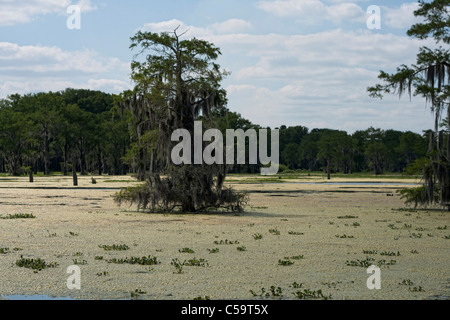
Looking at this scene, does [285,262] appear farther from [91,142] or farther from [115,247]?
[91,142]

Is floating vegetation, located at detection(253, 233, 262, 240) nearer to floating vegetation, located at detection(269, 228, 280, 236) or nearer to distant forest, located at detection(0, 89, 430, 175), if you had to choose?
floating vegetation, located at detection(269, 228, 280, 236)

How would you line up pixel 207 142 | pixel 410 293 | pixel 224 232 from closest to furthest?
pixel 410 293 → pixel 224 232 → pixel 207 142

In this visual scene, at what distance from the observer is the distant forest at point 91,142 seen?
92.2 metres

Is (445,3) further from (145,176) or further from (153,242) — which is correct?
(153,242)

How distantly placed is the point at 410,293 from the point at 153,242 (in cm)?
899

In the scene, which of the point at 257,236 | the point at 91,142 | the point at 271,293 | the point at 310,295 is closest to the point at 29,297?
the point at 271,293

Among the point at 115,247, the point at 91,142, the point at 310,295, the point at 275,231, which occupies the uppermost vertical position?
the point at 91,142

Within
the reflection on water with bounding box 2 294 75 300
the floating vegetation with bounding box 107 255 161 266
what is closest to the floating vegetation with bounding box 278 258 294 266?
the floating vegetation with bounding box 107 255 161 266

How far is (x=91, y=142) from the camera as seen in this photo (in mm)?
111125

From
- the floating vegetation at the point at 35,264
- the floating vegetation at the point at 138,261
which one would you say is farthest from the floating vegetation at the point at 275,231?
the floating vegetation at the point at 35,264

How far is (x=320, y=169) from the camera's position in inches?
7096

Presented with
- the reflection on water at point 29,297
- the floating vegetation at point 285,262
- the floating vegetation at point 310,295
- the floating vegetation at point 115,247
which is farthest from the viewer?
the floating vegetation at point 115,247

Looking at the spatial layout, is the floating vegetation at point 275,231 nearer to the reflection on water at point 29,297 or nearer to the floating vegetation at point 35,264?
the floating vegetation at point 35,264

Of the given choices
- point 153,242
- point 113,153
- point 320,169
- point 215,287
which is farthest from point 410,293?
point 320,169
